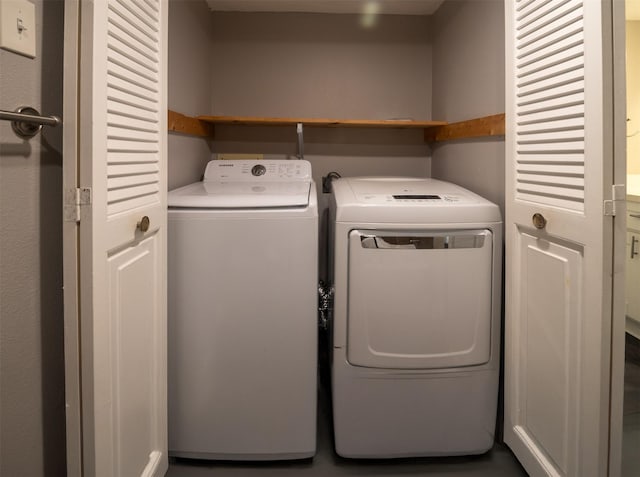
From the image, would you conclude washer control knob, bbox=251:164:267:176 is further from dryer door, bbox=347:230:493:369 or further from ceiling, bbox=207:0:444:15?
ceiling, bbox=207:0:444:15

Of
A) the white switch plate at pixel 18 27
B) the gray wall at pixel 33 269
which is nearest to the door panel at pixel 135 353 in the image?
the gray wall at pixel 33 269

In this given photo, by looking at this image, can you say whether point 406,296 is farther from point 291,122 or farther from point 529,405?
point 291,122

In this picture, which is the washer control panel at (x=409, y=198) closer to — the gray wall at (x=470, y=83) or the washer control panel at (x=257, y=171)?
the gray wall at (x=470, y=83)

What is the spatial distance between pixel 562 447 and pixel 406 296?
67 cm

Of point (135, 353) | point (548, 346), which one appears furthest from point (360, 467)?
point (135, 353)

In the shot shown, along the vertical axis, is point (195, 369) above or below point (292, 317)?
below

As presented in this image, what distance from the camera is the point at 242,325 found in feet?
5.37

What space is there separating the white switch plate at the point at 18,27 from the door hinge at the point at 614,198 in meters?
1.39

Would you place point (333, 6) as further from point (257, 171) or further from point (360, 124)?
point (257, 171)

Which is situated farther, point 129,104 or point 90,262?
point 129,104

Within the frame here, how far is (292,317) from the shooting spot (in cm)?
164

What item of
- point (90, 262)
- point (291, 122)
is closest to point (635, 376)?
point (90, 262)

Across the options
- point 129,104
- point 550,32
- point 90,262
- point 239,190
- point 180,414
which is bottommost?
point 180,414

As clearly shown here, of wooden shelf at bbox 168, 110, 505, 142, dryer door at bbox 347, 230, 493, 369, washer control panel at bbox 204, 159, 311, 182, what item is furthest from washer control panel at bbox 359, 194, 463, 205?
washer control panel at bbox 204, 159, 311, 182
